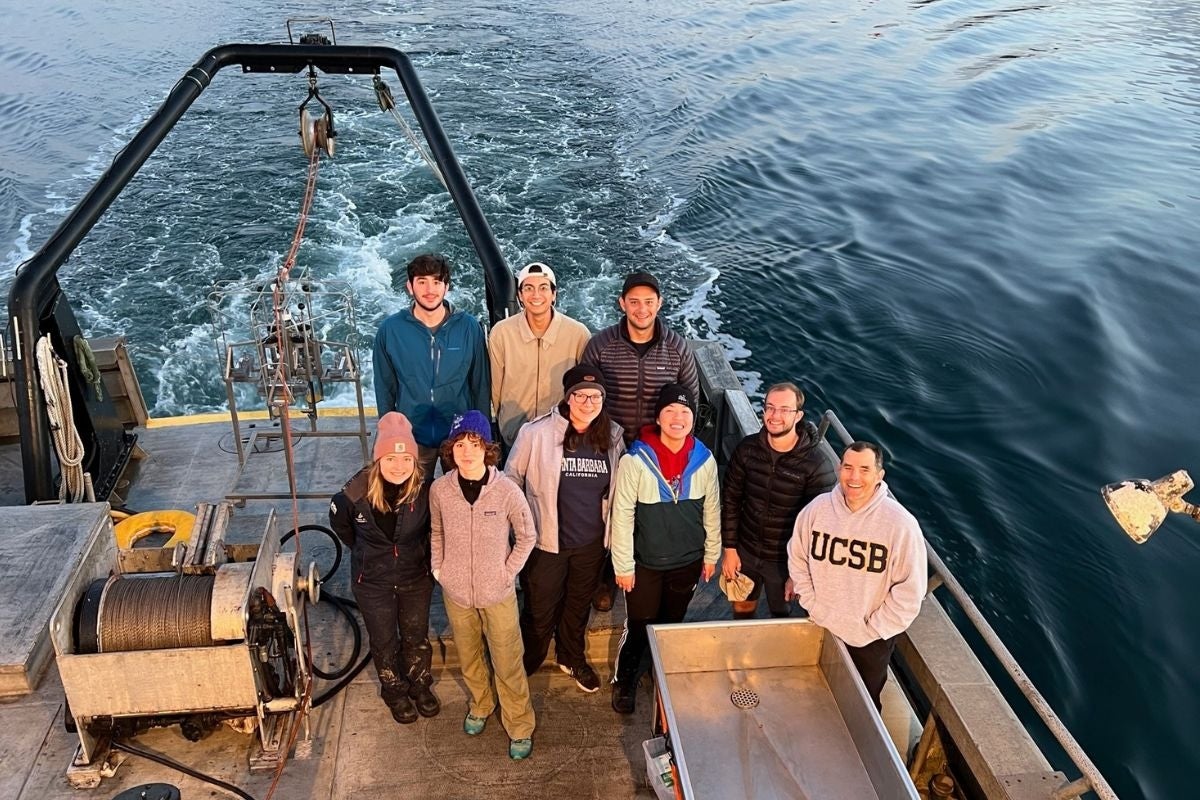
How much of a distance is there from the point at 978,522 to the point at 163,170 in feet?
56.5

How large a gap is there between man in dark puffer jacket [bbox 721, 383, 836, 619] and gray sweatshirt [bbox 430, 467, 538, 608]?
1.11 meters

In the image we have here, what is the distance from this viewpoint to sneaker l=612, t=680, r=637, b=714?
4.69 m

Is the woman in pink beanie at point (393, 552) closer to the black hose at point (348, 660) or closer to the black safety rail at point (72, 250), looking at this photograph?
the black hose at point (348, 660)

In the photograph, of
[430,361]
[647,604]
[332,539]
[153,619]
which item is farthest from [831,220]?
[153,619]

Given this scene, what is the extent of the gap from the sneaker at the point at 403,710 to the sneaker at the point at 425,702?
0.13ft

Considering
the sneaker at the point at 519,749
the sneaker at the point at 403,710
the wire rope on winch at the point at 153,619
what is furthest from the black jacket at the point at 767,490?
the wire rope on winch at the point at 153,619

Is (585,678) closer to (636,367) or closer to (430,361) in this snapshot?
(636,367)

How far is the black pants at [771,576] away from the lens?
457 centimetres

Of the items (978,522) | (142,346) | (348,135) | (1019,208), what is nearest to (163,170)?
(348,135)

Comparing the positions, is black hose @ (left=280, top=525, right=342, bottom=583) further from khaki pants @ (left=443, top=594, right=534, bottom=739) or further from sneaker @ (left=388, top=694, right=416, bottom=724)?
khaki pants @ (left=443, top=594, right=534, bottom=739)

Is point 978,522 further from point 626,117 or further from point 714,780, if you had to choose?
point 626,117

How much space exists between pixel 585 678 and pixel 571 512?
1.13m

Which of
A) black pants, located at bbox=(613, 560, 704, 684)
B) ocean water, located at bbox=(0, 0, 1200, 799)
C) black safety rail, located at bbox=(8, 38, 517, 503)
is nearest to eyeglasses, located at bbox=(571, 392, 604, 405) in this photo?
black pants, located at bbox=(613, 560, 704, 684)

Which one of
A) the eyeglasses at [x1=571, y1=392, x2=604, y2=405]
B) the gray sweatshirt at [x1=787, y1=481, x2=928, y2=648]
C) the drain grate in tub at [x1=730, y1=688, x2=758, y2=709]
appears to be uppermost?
the eyeglasses at [x1=571, y1=392, x2=604, y2=405]
